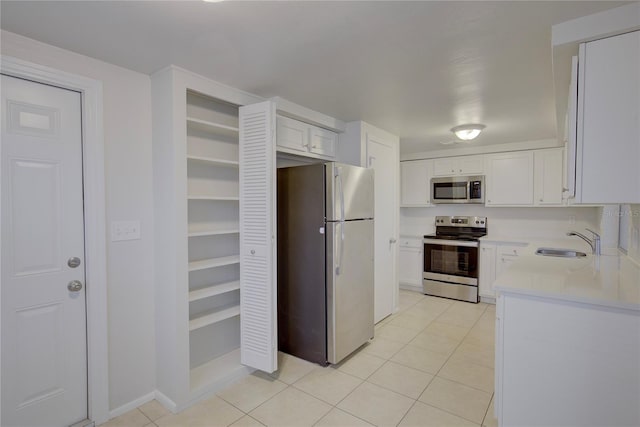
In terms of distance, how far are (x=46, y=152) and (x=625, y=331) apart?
309cm

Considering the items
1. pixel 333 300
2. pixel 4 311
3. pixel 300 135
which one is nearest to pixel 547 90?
pixel 300 135

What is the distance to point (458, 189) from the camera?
4727mm

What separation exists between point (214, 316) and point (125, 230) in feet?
2.89

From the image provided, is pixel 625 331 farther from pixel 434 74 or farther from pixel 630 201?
pixel 434 74

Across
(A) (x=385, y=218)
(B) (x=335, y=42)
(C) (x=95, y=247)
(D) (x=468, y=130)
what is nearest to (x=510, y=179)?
(D) (x=468, y=130)

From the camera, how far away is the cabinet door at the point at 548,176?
13.4 ft

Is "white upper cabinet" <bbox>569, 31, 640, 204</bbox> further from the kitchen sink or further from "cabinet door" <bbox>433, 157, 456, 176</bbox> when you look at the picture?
"cabinet door" <bbox>433, 157, 456, 176</bbox>

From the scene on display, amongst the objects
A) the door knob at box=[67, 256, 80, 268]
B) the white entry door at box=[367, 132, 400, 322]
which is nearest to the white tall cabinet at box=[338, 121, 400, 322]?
the white entry door at box=[367, 132, 400, 322]

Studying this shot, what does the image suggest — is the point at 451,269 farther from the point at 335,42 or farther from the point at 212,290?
the point at 335,42

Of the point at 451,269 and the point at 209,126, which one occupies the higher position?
the point at 209,126

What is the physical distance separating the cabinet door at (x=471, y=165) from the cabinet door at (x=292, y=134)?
2796mm

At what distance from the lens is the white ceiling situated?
142 centimetres

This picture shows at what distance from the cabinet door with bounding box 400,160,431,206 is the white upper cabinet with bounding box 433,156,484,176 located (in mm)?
154

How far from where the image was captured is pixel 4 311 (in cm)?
168
